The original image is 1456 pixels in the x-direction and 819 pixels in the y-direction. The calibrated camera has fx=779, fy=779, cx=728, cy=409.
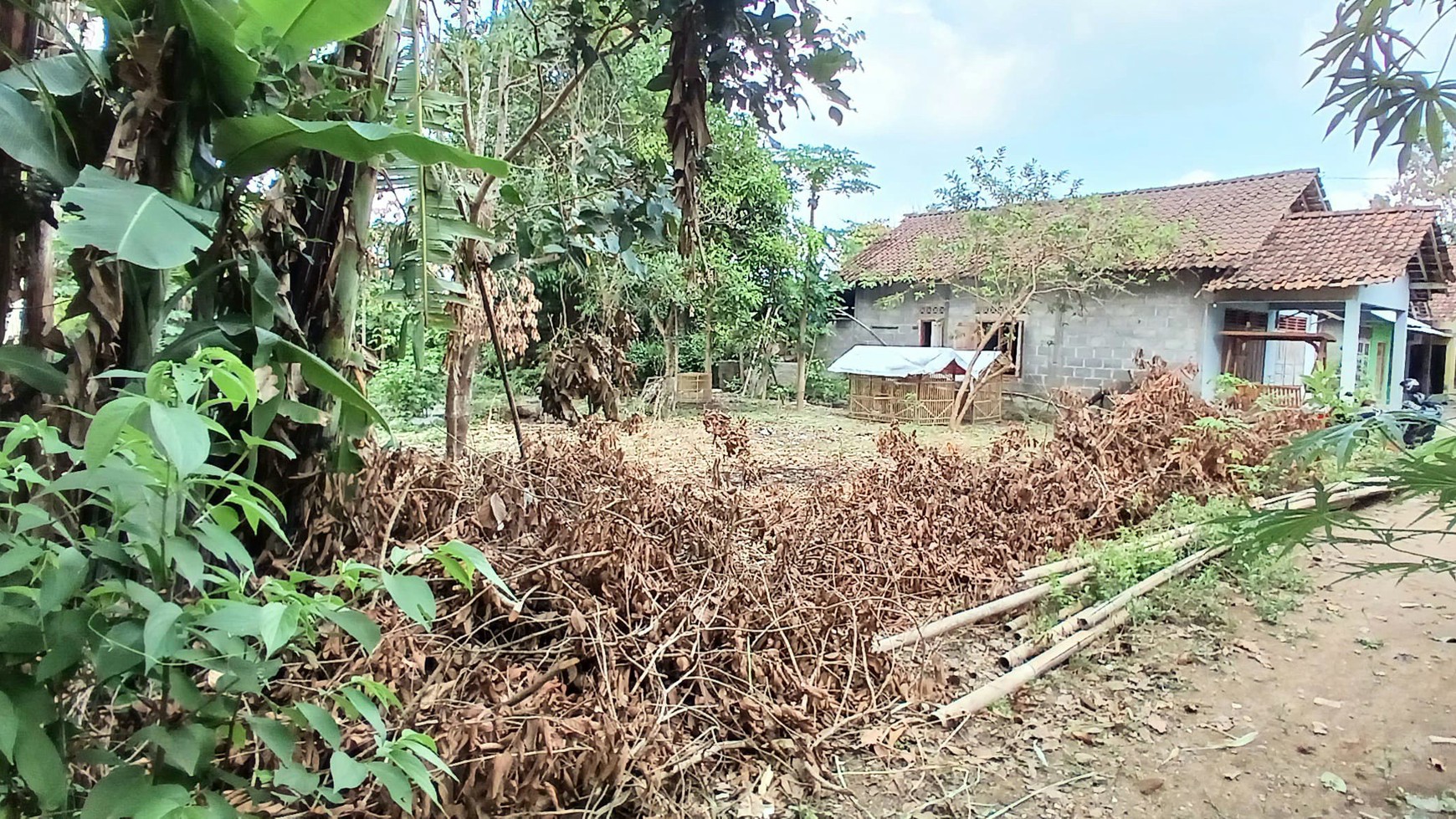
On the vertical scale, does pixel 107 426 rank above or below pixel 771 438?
above

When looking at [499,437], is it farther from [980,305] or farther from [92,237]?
[980,305]

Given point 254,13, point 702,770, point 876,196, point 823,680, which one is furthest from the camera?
point 876,196

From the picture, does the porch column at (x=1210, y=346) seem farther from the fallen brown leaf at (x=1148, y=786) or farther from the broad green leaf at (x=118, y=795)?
the broad green leaf at (x=118, y=795)

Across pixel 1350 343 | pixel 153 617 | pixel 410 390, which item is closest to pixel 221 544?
pixel 153 617

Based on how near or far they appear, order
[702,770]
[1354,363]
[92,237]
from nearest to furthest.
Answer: [92,237]
[702,770]
[1354,363]

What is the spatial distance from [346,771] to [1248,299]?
12.5 m

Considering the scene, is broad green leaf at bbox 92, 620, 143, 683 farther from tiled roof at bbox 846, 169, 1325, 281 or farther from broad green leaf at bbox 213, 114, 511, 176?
tiled roof at bbox 846, 169, 1325, 281

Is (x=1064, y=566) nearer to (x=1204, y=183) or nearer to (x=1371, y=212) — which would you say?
(x=1371, y=212)

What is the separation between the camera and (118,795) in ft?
3.28

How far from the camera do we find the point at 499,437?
7367 millimetres

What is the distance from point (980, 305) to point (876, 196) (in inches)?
171

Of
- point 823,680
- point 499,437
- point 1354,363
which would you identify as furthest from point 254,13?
point 1354,363

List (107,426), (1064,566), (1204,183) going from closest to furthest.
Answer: (107,426) < (1064,566) < (1204,183)

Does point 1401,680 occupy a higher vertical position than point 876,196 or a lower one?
lower
